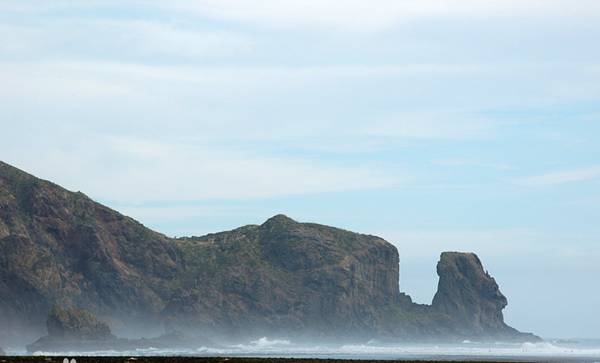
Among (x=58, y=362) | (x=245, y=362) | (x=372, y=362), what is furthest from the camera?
(x=372, y=362)

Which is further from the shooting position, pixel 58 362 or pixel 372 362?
pixel 372 362

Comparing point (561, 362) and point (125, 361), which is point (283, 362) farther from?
point (561, 362)

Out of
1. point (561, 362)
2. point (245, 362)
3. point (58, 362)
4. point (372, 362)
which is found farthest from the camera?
point (561, 362)

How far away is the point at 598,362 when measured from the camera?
18275cm

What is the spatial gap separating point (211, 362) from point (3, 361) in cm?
2255

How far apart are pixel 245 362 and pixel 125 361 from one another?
46.9ft

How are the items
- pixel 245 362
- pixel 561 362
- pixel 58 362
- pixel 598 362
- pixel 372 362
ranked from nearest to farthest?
pixel 58 362 → pixel 245 362 → pixel 372 362 → pixel 561 362 → pixel 598 362

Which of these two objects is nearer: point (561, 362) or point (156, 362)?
point (156, 362)

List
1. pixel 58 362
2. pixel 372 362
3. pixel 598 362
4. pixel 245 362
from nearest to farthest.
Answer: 1. pixel 58 362
2. pixel 245 362
3. pixel 372 362
4. pixel 598 362

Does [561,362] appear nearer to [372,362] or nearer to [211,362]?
[372,362]

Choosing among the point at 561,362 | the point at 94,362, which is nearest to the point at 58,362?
the point at 94,362

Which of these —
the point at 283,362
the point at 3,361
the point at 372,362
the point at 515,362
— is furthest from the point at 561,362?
the point at 3,361

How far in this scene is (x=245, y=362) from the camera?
131375mm

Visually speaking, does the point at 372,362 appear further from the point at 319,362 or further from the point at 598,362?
the point at 598,362
